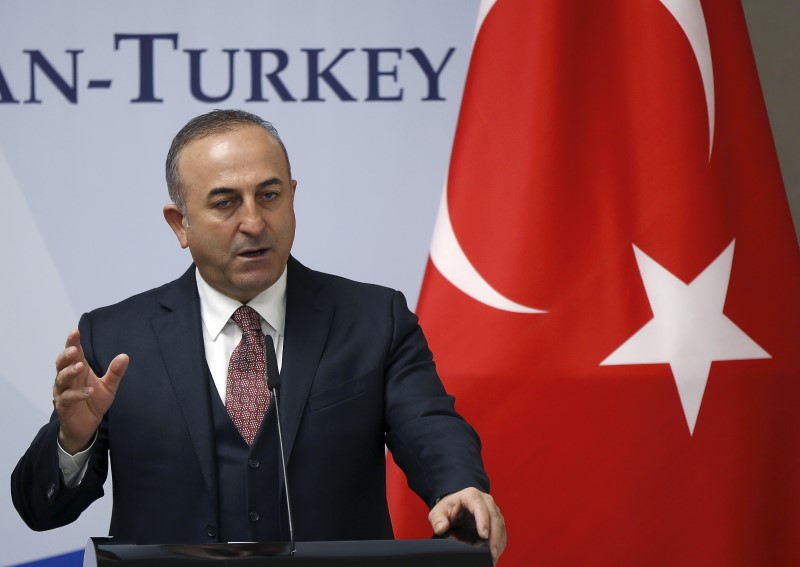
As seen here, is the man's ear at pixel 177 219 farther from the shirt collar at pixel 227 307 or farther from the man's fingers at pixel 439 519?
the man's fingers at pixel 439 519

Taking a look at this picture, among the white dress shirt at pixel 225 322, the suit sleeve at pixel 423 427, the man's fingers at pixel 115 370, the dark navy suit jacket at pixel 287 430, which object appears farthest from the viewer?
the white dress shirt at pixel 225 322

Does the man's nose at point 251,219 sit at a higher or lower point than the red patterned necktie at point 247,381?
higher

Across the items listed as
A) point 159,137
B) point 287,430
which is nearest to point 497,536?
point 287,430

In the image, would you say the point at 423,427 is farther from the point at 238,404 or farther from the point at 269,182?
the point at 269,182

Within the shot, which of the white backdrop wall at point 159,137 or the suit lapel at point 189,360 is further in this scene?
the white backdrop wall at point 159,137

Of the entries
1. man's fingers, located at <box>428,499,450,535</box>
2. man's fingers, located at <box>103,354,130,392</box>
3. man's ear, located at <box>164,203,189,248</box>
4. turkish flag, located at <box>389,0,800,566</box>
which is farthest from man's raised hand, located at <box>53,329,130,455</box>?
turkish flag, located at <box>389,0,800,566</box>

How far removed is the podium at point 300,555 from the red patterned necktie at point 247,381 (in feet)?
1.75

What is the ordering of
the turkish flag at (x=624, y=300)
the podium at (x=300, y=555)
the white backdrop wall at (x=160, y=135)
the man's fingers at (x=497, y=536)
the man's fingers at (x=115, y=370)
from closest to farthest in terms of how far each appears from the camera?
the podium at (x=300, y=555)
the man's fingers at (x=497, y=536)
the man's fingers at (x=115, y=370)
the turkish flag at (x=624, y=300)
the white backdrop wall at (x=160, y=135)

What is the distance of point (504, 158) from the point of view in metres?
2.95

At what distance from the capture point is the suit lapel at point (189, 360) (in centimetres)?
194

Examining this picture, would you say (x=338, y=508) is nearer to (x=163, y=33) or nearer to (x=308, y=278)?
(x=308, y=278)

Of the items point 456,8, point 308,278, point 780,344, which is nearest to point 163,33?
point 456,8

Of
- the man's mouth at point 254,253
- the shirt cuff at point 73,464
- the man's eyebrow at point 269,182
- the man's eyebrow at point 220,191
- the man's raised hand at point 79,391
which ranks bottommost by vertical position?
the shirt cuff at point 73,464

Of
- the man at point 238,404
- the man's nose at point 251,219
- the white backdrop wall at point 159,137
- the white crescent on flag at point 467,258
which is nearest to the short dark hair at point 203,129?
the man at point 238,404
